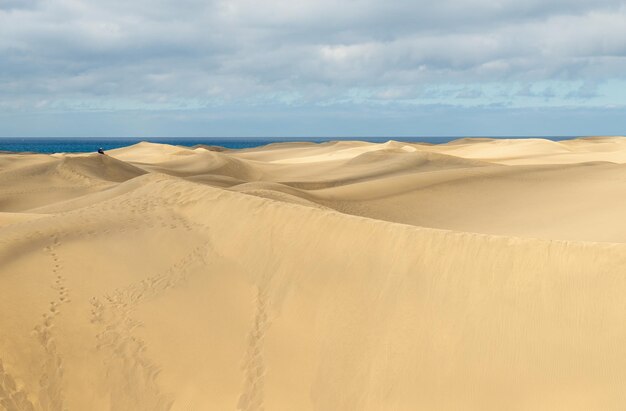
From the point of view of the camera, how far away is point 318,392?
7199 mm

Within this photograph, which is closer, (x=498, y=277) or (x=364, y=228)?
(x=498, y=277)

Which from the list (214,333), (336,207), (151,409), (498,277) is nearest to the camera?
(151,409)

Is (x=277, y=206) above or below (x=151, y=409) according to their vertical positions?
above

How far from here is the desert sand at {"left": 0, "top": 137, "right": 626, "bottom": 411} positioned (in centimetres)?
712

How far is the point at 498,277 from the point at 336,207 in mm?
11786

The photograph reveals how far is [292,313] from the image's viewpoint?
8305 mm

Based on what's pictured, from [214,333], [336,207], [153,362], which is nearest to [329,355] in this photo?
[214,333]

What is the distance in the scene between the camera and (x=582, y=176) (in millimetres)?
24812

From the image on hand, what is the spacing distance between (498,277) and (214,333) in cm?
358

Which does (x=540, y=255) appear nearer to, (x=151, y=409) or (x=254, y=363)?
(x=254, y=363)

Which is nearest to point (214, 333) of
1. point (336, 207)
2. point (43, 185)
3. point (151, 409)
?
point (151, 409)

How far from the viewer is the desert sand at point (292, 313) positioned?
7.12m

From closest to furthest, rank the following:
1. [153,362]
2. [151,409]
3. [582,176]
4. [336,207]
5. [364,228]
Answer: [151,409] → [153,362] → [364,228] → [336,207] → [582,176]

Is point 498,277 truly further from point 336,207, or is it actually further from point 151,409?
point 336,207
